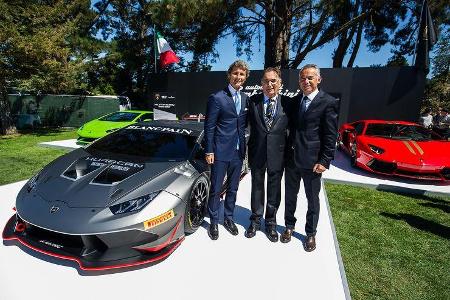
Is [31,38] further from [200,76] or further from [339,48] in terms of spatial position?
[339,48]

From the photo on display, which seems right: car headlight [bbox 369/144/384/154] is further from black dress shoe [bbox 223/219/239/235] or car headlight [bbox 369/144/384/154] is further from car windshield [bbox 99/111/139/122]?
car windshield [bbox 99/111/139/122]

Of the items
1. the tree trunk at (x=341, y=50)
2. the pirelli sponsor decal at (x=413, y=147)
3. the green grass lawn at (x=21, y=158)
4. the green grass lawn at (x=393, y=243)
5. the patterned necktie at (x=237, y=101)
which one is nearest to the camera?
the green grass lawn at (x=393, y=243)

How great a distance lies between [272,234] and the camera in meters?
3.08

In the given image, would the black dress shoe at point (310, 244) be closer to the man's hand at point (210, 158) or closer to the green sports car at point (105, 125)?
the man's hand at point (210, 158)

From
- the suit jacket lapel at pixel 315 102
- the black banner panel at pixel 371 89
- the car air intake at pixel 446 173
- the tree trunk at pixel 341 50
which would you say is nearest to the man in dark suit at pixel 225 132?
the suit jacket lapel at pixel 315 102

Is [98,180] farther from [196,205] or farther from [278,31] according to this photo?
[278,31]

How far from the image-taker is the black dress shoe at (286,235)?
3.05 m

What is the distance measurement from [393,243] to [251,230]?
4.92ft

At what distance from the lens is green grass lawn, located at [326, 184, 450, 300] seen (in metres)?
2.45

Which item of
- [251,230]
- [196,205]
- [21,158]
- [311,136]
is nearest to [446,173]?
[311,136]

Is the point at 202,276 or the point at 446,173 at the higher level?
the point at 202,276

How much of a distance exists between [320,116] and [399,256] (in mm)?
1589

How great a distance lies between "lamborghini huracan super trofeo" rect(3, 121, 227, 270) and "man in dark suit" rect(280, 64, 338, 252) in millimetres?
994

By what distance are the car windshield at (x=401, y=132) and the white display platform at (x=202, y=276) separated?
4114mm
